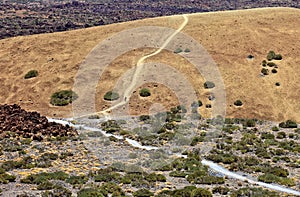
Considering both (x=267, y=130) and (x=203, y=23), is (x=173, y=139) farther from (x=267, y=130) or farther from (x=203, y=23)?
(x=203, y=23)

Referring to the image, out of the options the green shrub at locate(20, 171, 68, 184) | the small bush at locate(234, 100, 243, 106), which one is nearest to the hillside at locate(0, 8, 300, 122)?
the small bush at locate(234, 100, 243, 106)

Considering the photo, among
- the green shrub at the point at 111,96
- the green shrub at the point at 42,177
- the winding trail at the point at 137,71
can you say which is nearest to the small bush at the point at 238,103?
the winding trail at the point at 137,71

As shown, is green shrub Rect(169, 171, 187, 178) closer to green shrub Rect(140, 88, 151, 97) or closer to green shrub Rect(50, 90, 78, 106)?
green shrub Rect(140, 88, 151, 97)

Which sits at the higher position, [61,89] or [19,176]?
[19,176]

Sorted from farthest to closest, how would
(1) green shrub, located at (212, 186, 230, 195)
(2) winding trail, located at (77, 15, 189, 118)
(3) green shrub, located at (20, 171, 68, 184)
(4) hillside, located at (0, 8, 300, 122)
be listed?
(4) hillside, located at (0, 8, 300, 122) < (2) winding trail, located at (77, 15, 189, 118) < (3) green shrub, located at (20, 171, 68, 184) < (1) green shrub, located at (212, 186, 230, 195)

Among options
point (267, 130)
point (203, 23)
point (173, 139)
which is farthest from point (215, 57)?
point (173, 139)

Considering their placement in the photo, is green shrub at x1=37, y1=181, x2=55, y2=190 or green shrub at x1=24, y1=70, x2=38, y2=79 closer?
green shrub at x1=37, y1=181, x2=55, y2=190

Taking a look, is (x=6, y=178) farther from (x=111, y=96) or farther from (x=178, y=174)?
(x=111, y=96)
